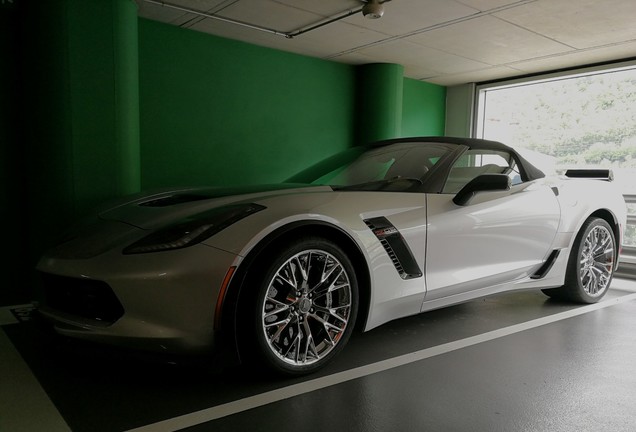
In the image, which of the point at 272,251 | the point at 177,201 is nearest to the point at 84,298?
the point at 177,201

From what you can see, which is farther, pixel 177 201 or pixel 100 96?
pixel 100 96

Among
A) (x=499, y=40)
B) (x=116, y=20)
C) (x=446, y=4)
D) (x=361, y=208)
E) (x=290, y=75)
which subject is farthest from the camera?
(x=290, y=75)

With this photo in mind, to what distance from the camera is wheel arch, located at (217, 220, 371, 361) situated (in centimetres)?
203

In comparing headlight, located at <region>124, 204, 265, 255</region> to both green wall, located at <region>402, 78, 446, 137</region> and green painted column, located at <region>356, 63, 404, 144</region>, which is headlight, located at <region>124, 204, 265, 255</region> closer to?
green painted column, located at <region>356, 63, 404, 144</region>

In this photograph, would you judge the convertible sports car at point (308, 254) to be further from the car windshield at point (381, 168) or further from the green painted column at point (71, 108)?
the green painted column at point (71, 108)

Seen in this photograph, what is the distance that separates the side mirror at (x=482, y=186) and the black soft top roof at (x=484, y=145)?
1.45 feet

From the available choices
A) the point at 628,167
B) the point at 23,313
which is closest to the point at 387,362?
the point at 23,313

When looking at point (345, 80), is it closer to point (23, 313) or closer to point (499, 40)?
point (499, 40)

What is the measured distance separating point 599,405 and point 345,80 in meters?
5.25

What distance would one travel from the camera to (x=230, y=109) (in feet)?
17.6

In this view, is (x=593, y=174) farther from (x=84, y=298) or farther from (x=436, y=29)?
(x=84, y=298)

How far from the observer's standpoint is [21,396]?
2.09 metres

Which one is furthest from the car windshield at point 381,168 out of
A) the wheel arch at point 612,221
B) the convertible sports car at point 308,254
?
the wheel arch at point 612,221

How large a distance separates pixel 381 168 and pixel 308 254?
104cm
